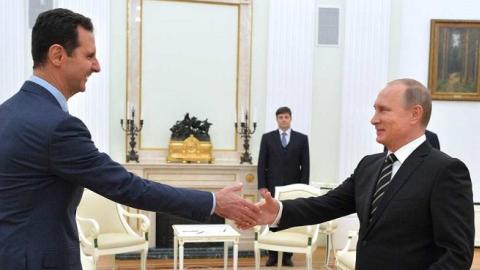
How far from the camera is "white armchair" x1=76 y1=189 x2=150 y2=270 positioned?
17.8 ft

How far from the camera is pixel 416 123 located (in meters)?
2.37

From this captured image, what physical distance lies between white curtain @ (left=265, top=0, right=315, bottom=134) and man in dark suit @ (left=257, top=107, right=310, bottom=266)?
0.73 metres

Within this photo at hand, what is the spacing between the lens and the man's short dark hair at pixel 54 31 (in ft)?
6.26

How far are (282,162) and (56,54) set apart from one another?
5.10 metres

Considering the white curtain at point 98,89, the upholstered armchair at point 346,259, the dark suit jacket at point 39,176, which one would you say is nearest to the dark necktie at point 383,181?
the dark suit jacket at point 39,176

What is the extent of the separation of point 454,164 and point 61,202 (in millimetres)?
1564

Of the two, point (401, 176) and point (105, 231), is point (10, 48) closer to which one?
point (105, 231)

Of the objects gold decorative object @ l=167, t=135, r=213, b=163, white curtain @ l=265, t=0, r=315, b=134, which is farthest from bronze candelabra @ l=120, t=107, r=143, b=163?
white curtain @ l=265, t=0, r=315, b=134

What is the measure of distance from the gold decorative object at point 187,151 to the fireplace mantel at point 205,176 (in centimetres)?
12

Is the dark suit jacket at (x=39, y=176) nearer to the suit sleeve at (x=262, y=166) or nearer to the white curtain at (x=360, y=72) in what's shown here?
the suit sleeve at (x=262, y=166)

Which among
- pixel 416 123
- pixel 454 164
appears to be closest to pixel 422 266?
pixel 454 164

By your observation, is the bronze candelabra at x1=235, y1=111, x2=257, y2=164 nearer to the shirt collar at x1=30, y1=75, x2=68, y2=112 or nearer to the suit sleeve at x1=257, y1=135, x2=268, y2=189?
the suit sleeve at x1=257, y1=135, x2=268, y2=189

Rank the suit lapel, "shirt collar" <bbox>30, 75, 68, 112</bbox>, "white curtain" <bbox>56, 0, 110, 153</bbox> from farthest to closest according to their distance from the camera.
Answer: "white curtain" <bbox>56, 0, 110, 153</bbox>
the suit lapel
"shirt collar" <bbox>30, 75, 68, 112</bbox>

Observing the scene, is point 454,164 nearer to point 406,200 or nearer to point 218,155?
point 406,200
